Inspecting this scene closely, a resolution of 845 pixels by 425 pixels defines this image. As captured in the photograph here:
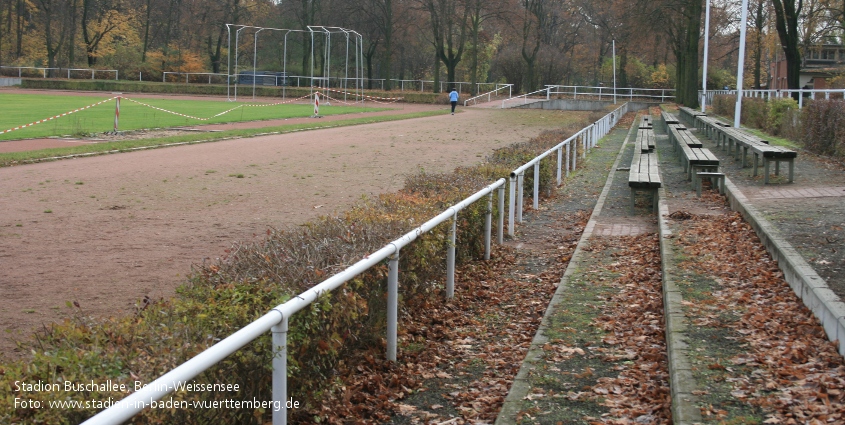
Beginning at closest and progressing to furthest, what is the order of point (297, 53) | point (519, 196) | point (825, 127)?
1. point (519, 196)
2. point (825, 127)
3. point (297, 53)

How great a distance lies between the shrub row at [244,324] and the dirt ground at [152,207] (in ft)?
3.47

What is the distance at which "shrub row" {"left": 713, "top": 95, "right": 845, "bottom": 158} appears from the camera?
1595 centimetres

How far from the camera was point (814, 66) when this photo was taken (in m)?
81.2

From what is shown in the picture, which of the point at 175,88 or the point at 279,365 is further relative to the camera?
the point at 175,88

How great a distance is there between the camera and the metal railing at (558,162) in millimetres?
11008

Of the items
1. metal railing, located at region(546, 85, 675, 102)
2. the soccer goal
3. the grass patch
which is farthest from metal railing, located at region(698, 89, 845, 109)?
the soccer goal

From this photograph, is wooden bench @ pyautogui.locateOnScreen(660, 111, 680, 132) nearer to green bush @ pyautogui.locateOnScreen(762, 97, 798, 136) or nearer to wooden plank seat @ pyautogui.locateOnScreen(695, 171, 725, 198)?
green bush @ pyautogui.locateOnScreen(762, 97, 798, 136)


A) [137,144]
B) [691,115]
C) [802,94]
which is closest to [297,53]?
[691,115]

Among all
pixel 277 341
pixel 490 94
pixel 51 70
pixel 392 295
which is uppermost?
pixel 51 70

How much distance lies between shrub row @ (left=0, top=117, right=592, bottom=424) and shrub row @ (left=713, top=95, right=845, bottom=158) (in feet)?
37.9

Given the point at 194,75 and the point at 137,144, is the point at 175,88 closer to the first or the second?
the point at 194,75

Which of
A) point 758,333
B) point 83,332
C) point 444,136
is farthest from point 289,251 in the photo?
point 444,136

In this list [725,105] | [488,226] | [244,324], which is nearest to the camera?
[244,324]

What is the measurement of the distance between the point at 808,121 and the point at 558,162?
242 inches
